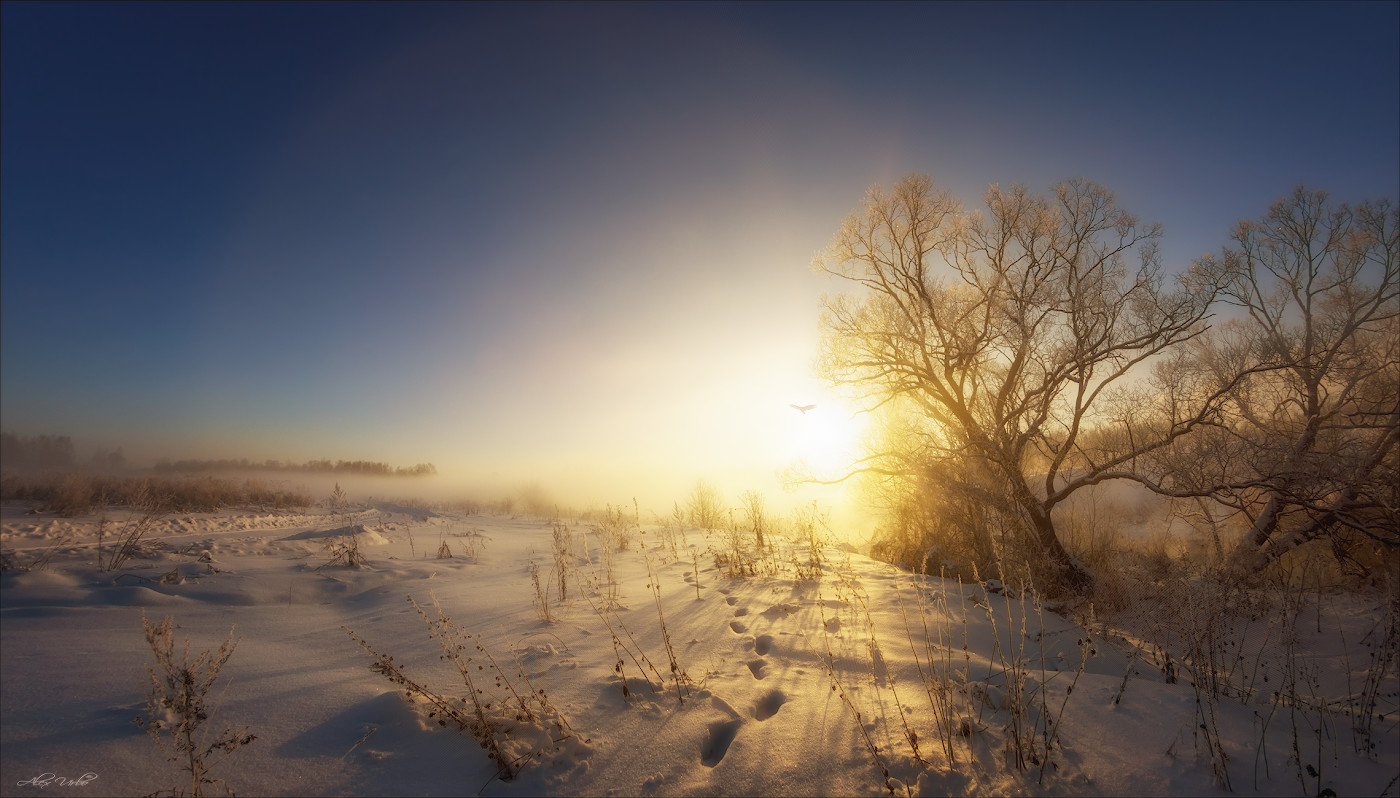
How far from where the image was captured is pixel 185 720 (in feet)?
6.49

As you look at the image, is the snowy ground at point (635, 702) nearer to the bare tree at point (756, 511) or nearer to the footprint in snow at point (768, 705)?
the footprint in snow at point (768, 705)

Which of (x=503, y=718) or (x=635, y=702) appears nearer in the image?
(x=503, y=718)

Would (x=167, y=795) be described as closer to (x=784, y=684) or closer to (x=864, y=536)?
(x=784, y=684)

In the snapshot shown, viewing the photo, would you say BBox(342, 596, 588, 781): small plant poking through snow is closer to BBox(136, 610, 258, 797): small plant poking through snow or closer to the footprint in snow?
BBox(136, 610, 258, 797): small plant poking through snow

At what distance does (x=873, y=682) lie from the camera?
10.4 feet

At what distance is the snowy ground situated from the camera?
2.19 meters

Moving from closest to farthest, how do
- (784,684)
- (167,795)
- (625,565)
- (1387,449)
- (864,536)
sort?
(167,795), (784,684), (1387,449), (625,565), (864,536)

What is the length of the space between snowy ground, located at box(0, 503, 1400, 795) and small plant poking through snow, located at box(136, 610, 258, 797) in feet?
0.21

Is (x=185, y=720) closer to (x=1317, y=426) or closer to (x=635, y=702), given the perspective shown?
(x=635, y=702)

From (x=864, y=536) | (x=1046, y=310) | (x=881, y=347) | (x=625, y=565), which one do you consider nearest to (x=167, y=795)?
(x=625, y=565)

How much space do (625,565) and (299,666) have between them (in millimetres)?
4446

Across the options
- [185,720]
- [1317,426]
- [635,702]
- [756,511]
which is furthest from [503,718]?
[1317,426]
